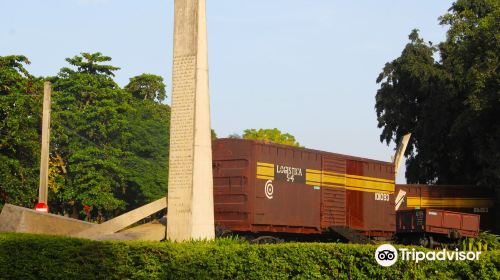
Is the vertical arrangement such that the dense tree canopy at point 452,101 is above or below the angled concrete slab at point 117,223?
above

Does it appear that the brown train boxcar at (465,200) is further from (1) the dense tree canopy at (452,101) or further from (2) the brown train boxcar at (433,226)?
(2) the brown train boxcar at (433,226)

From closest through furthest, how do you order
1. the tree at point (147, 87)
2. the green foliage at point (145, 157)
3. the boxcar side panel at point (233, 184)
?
the boxcar side panel at point (233, 184) → the green foliage at point (145, 157) → the tree at point (147, 87)

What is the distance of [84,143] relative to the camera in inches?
2299

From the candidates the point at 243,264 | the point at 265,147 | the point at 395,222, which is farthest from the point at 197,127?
the point at 395,222

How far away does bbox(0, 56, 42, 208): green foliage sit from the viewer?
4247 centimetres

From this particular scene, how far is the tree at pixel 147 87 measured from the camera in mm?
81812

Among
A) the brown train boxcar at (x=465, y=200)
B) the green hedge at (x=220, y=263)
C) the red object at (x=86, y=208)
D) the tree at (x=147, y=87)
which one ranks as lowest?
the green hedge at (x=220, y=263)

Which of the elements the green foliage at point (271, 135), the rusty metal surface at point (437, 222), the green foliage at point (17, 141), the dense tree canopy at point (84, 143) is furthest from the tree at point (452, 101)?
the green foliage at point (271, 135)

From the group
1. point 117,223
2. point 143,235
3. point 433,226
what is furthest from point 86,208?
point 143,235

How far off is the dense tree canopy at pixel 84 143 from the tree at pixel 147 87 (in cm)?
1058

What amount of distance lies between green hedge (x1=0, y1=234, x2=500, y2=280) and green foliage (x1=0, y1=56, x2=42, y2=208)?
1205 inches

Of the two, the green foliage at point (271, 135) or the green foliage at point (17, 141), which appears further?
the green foliage at point (271, 135)

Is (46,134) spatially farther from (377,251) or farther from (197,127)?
(377,251)

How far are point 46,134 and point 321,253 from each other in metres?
17.7
